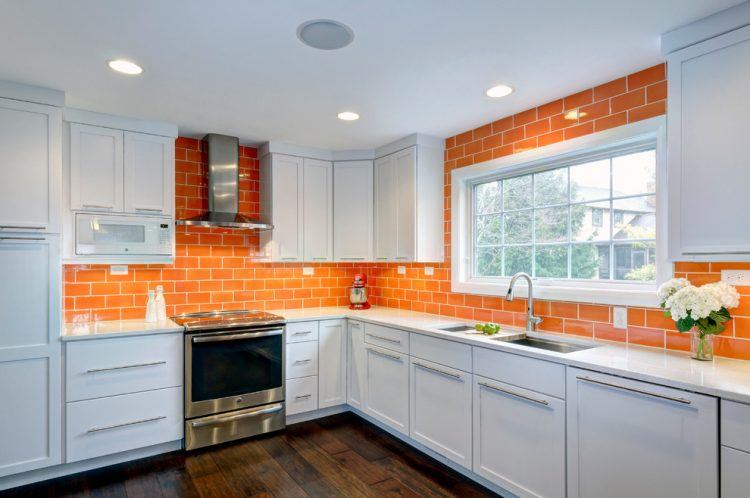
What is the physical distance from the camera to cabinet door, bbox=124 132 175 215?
3254 millimetres

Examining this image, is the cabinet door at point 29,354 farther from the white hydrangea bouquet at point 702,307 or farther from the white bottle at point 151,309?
the white hydrangea bouquet at point 702,307

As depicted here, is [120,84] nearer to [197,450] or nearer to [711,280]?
[197,450]

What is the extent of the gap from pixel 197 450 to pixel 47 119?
234 centimetres

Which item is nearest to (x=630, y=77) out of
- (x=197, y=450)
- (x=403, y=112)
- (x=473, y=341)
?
(x=403, y=112)

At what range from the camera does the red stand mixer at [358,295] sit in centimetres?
423

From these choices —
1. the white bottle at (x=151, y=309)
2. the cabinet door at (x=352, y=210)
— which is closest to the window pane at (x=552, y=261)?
the cabinet door at (x=352, y=210)

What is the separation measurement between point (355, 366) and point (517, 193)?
6.20 ft

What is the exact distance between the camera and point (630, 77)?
A: 2.49m

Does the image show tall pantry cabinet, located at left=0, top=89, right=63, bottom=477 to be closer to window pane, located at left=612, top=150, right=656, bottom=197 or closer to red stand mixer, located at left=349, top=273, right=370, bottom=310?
red stand mixer, located at left=349, top=273, right=370, bottom=310

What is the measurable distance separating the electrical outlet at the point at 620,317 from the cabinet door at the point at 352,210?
84.5 inches

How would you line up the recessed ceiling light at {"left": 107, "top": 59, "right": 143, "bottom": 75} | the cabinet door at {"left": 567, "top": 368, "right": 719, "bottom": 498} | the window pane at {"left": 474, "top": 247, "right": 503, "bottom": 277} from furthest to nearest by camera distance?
the window pane at {"left": 474, "top": 247, "right": 503, "bottom": 277} → the recessed ceiling light at {"left": 107, "top": 59, "right": 143, "bottom": 75} → the cabinet door at {"left": 567, "top": 368, "right": 719, "bottom": 498}

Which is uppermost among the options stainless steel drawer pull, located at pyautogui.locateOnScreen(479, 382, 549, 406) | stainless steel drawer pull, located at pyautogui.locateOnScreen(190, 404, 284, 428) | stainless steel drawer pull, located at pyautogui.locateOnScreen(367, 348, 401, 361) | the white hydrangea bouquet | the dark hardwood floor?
the white hydrangea bouquet

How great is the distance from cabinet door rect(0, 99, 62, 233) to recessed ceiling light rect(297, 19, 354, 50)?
5.72 ft

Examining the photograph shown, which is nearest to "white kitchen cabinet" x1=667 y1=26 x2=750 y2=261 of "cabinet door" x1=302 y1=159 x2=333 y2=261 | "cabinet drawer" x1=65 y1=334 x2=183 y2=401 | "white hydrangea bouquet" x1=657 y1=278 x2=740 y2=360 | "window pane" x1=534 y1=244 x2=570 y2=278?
"white hydrangea bouquet" x1=657 y1=278 x2=740 y2=360
